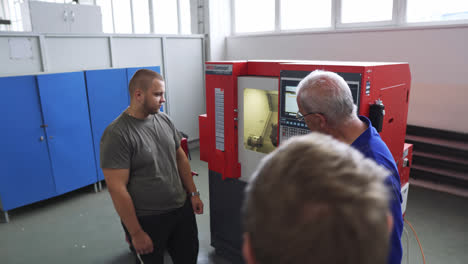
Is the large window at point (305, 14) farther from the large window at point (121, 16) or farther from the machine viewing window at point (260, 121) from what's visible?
the large window at point (121, 16)

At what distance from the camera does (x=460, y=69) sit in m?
3.65

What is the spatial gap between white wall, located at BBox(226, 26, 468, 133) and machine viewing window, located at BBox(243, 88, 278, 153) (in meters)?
2.53

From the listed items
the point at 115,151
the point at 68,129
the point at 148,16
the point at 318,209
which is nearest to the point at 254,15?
the point at 148,16

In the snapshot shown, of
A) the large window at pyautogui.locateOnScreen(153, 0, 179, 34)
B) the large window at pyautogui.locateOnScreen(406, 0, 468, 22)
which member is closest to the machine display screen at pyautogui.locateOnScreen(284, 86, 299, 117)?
the large window at pyautogui.locateOnScreen(406, 0, 468, 22)

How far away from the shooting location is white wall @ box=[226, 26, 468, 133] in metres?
3.67

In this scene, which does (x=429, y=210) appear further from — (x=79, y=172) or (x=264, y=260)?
(x=79, y=172)

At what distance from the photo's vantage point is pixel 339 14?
462cm

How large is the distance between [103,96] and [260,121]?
8.61ft

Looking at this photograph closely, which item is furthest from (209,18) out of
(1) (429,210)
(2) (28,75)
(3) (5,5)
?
(3) (5,5)

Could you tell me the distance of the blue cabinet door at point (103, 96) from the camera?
4.08m

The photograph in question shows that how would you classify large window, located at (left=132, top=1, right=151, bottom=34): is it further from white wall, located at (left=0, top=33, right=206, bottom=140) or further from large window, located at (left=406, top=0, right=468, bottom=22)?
large window, located at (left=406, top=0, right=468, bottom=22)

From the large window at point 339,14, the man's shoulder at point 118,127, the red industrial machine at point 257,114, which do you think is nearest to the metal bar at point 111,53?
the large window at point 339,14

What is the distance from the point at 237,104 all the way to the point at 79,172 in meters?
2.69

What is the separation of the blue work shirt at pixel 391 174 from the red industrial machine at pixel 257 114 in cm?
43
